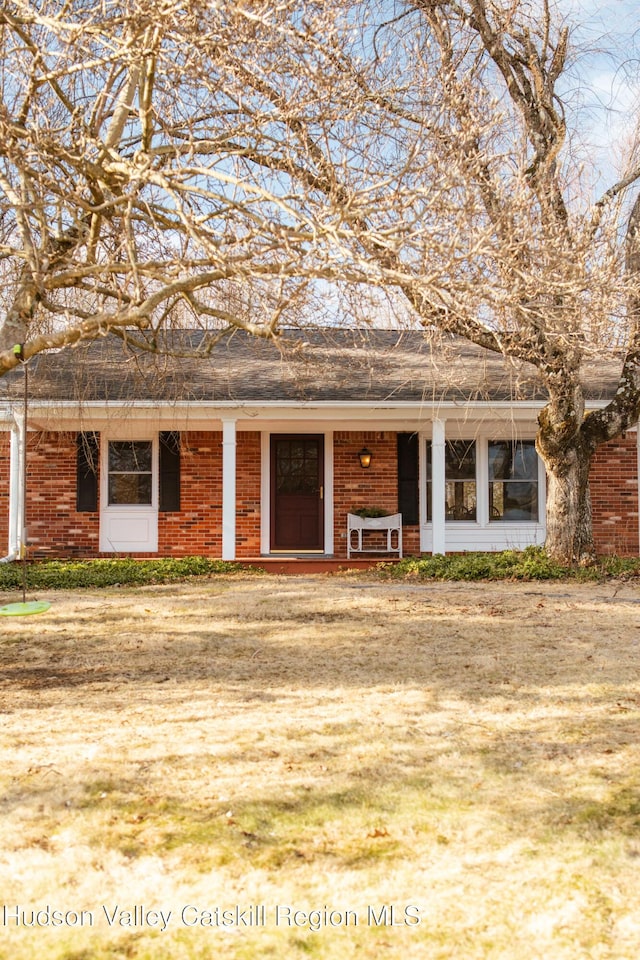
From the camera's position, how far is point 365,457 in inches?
550

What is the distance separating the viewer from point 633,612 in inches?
330

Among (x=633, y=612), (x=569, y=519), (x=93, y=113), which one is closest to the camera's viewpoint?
(x=93, y=113)

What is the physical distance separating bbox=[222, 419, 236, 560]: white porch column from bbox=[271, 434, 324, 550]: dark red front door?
6.52 feet

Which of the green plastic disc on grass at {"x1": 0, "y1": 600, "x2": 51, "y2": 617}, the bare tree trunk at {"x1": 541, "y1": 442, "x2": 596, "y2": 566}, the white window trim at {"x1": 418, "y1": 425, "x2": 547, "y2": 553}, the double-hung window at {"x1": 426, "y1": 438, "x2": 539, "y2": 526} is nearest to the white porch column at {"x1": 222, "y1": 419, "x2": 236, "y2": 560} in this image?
the white window trim at {"x1": 418, "y1": 425, "x2": 547, "y2": 553}

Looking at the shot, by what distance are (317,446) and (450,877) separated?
38.3 ft

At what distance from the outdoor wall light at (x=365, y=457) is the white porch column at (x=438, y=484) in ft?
5.87

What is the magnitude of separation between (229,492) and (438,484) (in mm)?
3355

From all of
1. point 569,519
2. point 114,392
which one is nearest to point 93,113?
point 114,392

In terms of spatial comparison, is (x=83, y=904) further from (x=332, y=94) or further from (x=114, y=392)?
(x=114, y=392)

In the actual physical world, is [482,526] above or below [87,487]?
below

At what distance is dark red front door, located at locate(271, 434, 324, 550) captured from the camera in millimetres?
14164

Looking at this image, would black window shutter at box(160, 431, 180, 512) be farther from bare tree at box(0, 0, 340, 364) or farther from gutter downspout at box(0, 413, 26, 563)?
bare tree at box(0, 0, 340, 364)

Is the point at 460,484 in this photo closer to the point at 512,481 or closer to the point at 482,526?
the point at 482,526

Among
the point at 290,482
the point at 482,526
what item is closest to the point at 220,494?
the point at 290,482
